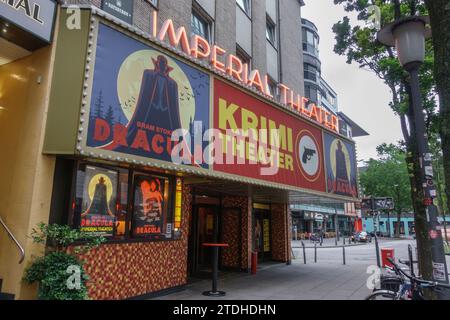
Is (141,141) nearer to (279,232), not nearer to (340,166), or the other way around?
(340,166)

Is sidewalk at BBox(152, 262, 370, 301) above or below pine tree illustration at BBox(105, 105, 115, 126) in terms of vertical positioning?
below

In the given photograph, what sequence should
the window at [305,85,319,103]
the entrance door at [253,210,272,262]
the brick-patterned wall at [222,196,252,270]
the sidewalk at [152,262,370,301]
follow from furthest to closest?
the window at [305,85,319,103]
the entrance door at [253,210,272,262]
the brick-patterned wall at [222,196,252,270]
the sidewalk at [152,262,370,301]

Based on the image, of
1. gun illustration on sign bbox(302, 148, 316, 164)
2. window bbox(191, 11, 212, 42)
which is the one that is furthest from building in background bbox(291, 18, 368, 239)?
window bbox(191, 11, 212, 42)

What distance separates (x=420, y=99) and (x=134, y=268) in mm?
7030

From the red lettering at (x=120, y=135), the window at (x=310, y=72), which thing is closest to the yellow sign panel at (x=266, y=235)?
the red lettering at (x=120, y=135)

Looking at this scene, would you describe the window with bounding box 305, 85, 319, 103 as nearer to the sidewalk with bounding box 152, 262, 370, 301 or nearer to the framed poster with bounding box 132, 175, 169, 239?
the sidewalk with bounding box 152, 262, 370, 301

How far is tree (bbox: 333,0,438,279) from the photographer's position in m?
9.27

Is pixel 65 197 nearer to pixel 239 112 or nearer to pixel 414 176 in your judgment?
pixel 239 112

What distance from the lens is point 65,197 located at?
22.2 ft

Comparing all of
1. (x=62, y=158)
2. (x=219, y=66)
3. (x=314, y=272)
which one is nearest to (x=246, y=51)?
(x=219, y=66)

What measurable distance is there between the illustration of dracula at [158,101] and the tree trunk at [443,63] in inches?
195

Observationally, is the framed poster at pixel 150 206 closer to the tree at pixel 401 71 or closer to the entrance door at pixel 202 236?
the entrance door at pixel 202 236

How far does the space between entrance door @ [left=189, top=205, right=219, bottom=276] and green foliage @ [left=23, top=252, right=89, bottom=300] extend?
7176 mm

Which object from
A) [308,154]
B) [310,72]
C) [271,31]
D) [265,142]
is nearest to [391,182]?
[310,72]
